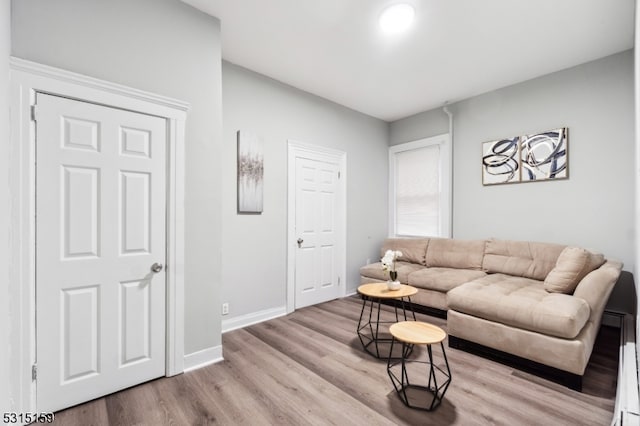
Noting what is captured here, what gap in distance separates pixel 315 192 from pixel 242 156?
118cm

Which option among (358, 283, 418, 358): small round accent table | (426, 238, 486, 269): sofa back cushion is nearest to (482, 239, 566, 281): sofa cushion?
(426, 238, 486, 269): sofa back cushion

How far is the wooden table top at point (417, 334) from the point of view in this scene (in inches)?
72.6

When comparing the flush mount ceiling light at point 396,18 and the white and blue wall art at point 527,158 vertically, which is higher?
the flush mount ceiling light at point 396,18

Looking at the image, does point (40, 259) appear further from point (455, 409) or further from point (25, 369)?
point (455, 409)

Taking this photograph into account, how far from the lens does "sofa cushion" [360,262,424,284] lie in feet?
12.8

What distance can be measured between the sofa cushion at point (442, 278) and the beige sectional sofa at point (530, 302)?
0.4 inches

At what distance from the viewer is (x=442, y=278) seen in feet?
11.7

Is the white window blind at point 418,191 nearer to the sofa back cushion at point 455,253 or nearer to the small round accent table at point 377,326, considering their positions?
the sofa back cushion at point 455,253

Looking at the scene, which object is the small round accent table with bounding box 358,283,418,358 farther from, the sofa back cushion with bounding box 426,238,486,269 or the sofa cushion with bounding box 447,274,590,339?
the sofa back cushion with bounding box 426,238,486,269

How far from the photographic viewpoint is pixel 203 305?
243 centimetres

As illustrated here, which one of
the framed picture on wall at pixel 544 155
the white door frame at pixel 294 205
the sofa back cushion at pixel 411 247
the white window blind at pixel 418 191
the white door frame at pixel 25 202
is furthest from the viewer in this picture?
the white window blind at pixel 418 191

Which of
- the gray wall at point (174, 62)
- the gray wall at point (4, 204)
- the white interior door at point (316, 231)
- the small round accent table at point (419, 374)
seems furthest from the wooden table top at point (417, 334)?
the gray wall at point (4, 204)

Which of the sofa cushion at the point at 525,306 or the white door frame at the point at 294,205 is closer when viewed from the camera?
the sofa cushion at the point at 525,306

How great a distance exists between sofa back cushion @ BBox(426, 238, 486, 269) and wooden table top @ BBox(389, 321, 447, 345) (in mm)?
2156
